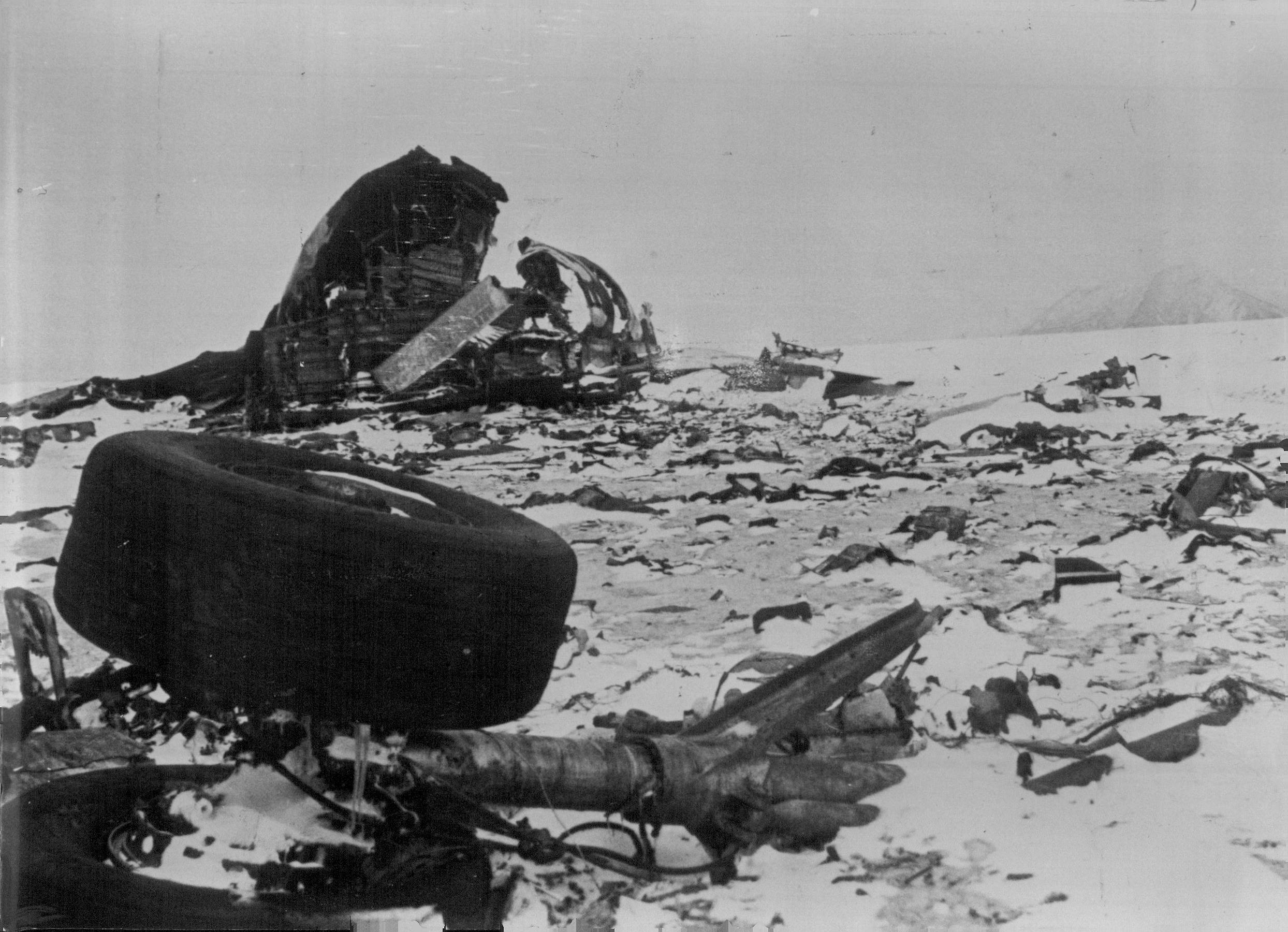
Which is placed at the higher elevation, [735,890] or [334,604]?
[334,604]

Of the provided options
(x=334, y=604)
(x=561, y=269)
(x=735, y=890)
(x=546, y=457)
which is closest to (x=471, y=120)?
(x=561, y=269)

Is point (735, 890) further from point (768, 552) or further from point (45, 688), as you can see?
point (45, 688)

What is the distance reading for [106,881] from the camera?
5.88 feet

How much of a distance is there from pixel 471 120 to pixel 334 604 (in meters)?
0.93

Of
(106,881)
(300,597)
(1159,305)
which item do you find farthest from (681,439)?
(106,881)

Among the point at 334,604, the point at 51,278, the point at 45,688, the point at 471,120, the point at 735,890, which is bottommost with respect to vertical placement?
→ the point at 735,890

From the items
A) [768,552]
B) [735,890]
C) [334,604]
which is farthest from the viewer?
[768,552]

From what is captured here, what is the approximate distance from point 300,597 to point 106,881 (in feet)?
1.92

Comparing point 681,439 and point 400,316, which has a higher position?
point 400,316

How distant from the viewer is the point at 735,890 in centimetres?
190

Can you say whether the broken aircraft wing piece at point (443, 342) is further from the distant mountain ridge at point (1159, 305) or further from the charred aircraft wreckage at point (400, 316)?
the distant mountain ridge at point (1159, 305)

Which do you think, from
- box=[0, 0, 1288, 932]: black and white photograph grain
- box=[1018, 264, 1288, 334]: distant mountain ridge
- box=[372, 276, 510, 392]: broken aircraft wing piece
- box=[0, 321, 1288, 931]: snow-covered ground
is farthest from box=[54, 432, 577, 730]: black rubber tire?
box=[1018, 264, 1288, 334]: distant mountain ridge

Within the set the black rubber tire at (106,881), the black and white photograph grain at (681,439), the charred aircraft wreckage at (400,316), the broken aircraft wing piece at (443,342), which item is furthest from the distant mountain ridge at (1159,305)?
the black rubber tire at (106,881)

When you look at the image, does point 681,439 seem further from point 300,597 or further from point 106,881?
point 106,881
